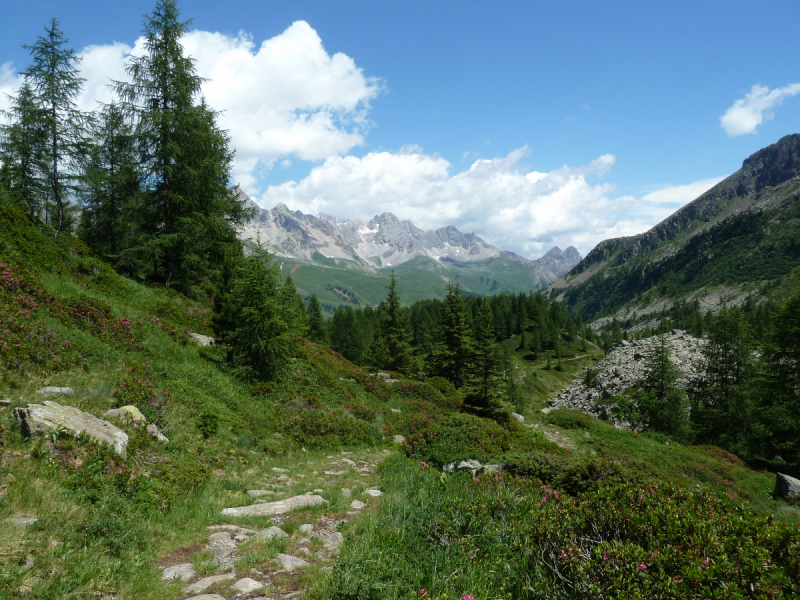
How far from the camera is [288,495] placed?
789 cm

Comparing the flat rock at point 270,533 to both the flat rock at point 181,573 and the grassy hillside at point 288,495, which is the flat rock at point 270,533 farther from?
the flat rock at point 181,573

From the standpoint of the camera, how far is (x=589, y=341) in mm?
126750

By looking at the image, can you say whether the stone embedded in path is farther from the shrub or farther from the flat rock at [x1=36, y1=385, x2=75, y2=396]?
the shrub

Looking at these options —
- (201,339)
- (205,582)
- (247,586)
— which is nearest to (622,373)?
(201,339)

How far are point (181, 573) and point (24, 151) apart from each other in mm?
33009

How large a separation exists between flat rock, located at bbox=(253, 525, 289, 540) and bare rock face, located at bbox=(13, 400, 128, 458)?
297 cm

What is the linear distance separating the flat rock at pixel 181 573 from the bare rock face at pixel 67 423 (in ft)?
9.15

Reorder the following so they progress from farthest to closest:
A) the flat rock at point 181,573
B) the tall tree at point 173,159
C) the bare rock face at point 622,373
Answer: the bare rock face at point 622,373
the tall tree at point 173,159
the flat rock at point 181,573

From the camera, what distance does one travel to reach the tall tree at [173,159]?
2272 cm

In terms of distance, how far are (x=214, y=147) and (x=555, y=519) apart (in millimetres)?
29674

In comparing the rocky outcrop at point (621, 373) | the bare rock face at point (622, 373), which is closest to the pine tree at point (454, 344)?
the rocky outcrop at point (621, 373)

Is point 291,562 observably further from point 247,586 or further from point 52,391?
point 52,391

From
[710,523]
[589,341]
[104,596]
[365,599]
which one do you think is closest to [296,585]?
[365,599]

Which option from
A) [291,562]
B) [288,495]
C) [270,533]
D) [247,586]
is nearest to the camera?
[247,586]
